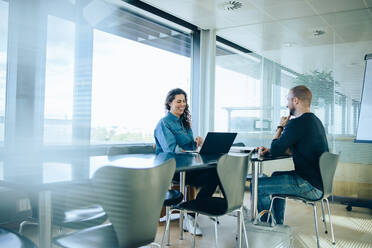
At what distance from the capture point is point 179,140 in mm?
3084

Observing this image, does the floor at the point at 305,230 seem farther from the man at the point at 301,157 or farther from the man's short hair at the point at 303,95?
the man's short hair at the point at 303,95

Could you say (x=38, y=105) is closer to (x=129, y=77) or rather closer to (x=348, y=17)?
(x=129, y=77)

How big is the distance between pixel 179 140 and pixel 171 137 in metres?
0.10

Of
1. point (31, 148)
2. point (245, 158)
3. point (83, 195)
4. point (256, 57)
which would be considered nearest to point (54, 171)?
point (83, 195)

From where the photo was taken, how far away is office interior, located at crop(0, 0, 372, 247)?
10.3 feet

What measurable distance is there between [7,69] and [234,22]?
3222 mm

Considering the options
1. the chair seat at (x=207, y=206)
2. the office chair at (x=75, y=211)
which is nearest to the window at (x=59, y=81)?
the office chair at (x=75, y=211)

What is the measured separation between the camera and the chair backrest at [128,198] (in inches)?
52.0

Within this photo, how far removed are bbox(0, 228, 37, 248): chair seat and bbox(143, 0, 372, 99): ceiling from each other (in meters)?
3.55

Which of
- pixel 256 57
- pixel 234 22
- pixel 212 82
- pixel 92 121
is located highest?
pixel 234 22

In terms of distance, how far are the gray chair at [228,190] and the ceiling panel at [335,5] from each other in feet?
9.16

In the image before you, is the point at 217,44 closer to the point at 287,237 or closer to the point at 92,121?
the point at 92,121

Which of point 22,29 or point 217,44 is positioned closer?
point 22,29

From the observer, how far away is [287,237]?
225 centimetres
